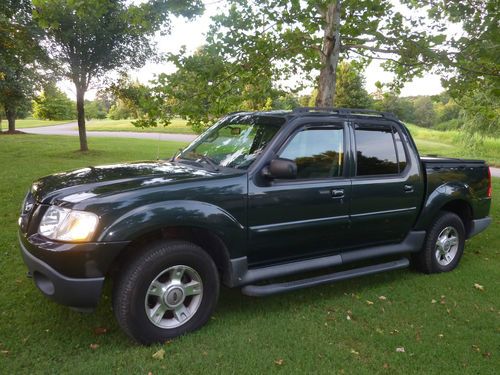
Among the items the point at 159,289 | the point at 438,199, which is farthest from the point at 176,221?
the point at 438,199

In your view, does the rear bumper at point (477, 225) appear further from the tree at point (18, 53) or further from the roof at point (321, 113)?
the tree at point (18, 53)

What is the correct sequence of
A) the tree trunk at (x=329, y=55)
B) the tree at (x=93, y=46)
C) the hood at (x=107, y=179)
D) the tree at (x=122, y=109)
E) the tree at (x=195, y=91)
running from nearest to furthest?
1. the hood at (x=107, y=179)
2. the tree at (x=195, y=91)
3. the tree trunk at (x=329, y=55)
4. the tree at (x=122, y=109)
5. the tree at (x=93, y=46)

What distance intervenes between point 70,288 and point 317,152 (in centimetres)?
245

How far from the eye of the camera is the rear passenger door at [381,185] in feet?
14.9

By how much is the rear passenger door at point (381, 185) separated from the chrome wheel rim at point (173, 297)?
173cm

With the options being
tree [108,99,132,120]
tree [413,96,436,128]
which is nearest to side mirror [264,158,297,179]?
tree [108,99,132,120]

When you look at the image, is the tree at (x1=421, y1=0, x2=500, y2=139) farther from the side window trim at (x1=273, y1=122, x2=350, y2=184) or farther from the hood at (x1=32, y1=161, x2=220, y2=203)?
the hood at (x1=32, y1=161, x2=220, y2=203)

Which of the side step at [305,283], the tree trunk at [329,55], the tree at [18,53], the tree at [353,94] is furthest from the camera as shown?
the tree at [353,94]

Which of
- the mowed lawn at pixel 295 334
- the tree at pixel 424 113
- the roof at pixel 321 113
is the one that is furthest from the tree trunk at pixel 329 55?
the tree at pixel 424 113

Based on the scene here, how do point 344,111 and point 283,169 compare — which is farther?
point 344,111

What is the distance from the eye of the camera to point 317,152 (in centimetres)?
433

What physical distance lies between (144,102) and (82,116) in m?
13.1

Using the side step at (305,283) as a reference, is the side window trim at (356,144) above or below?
above

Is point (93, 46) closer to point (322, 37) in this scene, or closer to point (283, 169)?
point (322, 37)
